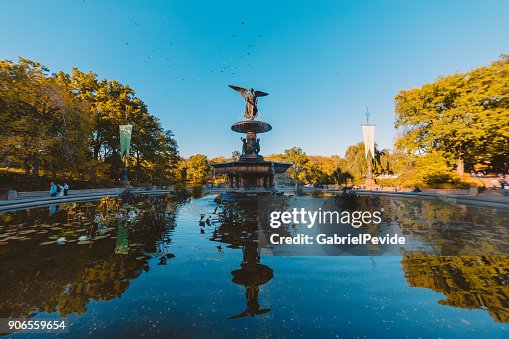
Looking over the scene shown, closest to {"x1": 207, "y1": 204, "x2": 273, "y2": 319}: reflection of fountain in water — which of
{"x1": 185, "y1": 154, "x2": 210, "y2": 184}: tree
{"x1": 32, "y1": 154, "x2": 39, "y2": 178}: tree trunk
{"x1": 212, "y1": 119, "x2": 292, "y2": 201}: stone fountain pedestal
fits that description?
{"x1": 212, "y1": 119, "x2": 292, "y2": 201}: stone fountain pedestal

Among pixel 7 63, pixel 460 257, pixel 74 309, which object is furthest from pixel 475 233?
pixel 7 63

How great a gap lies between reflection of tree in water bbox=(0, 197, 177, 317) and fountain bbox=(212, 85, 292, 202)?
33.5 ft

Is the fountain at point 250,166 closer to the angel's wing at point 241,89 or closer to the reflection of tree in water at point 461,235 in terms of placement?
the angel's wing at point 241,89

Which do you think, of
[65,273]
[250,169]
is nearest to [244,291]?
[65,273]

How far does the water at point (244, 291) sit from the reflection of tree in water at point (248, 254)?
26 mm

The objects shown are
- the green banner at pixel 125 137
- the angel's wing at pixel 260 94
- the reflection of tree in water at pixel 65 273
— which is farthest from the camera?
the green banner at pixel 125 137

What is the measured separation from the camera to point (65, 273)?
12.5ft

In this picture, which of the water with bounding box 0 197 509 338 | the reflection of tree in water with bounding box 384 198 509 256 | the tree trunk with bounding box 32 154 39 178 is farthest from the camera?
the tree trunk with bounding box 32 154 39 178

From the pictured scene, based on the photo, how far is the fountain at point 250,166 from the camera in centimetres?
1582

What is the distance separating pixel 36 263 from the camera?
4.27m

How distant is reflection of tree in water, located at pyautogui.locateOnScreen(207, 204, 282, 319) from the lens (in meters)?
A: 3.00

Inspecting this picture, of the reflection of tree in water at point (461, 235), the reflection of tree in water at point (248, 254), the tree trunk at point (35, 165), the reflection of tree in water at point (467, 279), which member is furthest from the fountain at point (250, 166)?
the tree trunk at point (35, 165)

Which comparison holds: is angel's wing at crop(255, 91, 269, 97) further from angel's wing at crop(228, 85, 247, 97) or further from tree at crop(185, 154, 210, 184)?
tree at crop(185, 154, 210, 184)

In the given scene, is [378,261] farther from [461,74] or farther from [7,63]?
[7,63]
